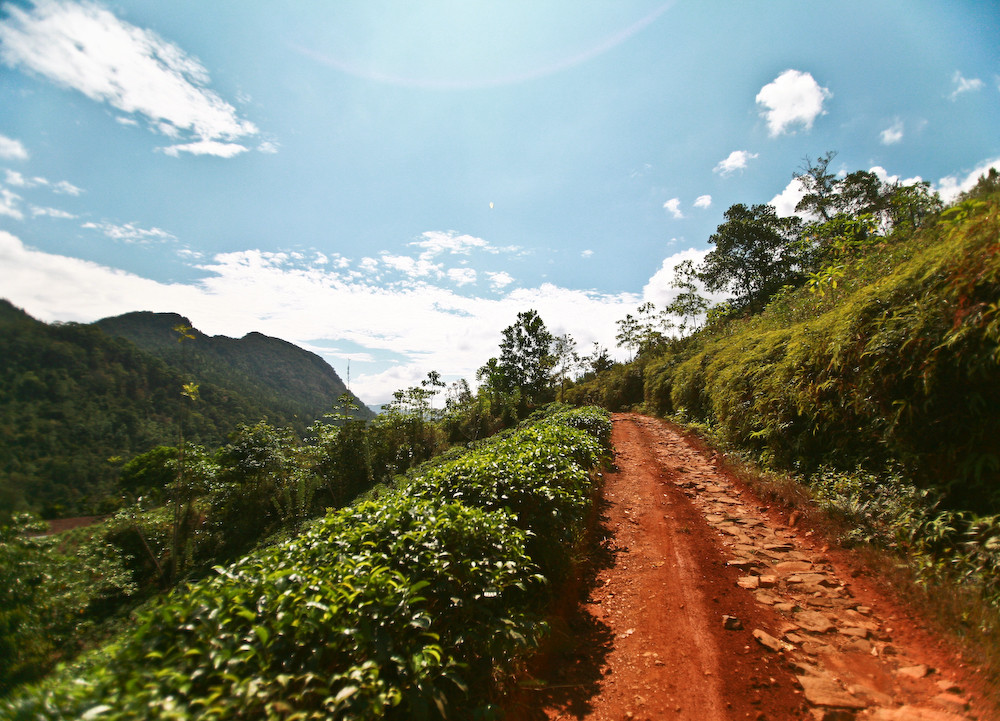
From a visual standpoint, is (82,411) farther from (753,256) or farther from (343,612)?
(753,256)

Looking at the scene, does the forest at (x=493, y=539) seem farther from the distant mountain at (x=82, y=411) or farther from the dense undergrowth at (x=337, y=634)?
the distant mountain at (x=82, y=411)

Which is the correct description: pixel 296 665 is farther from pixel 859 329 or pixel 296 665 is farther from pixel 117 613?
pixel 117 613

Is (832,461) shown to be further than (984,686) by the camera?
Yes

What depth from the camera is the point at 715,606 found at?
12.5 feet

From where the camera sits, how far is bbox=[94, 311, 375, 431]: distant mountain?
58062 millimetres

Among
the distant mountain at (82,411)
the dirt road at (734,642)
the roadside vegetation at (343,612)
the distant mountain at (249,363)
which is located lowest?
the dirt road at (734,642)

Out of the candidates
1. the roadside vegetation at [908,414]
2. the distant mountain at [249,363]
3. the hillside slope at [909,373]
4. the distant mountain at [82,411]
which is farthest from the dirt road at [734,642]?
the distant mountain at [249,363]

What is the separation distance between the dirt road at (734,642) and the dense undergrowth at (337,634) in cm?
59

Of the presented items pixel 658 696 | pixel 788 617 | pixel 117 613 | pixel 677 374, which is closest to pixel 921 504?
pixel 788 617

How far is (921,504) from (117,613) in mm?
16082

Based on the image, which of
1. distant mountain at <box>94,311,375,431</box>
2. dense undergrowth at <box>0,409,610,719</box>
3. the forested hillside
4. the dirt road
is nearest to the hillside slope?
the forested hillside

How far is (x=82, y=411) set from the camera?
96.5 ft

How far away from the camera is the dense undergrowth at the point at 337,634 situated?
142cm

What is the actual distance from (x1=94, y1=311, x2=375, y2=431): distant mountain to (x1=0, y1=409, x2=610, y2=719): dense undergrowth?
3022cm
